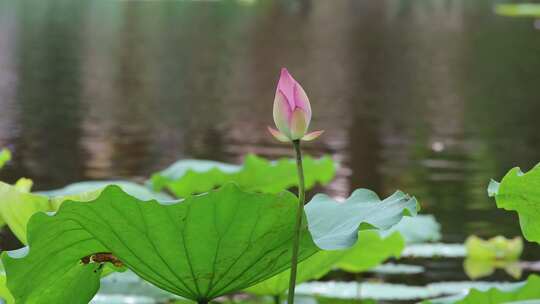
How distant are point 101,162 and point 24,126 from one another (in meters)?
1.95

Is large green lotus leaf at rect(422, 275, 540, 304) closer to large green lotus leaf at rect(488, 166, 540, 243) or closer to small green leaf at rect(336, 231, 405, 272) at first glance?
large green lotus leaf at rect(488, 166, 540, 243)

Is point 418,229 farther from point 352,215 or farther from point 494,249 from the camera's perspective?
point 352,215

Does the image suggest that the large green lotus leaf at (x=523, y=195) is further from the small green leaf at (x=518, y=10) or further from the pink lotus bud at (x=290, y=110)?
the small green leaf at (x=518, y=10)

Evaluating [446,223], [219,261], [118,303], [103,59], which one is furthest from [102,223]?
[103,59]

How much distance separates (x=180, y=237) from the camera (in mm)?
1110

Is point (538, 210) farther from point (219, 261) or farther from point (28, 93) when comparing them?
point (28, 93)

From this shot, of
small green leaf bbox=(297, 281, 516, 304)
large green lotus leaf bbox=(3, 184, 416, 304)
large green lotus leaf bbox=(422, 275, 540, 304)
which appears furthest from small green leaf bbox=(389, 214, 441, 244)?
large green lotus leaf bbox=(3, 184, 416, 304)

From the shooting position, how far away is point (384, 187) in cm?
535

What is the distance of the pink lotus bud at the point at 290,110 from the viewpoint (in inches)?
40.1

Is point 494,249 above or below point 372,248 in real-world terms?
below

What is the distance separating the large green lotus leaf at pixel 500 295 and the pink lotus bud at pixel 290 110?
1.43ft

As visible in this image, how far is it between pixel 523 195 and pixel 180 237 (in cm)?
35

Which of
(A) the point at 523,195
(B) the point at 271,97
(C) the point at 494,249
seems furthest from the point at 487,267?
(B) the point at 271,97

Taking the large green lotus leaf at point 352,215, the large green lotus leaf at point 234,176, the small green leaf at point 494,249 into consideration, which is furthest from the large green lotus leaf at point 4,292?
the small green leaf at point 494,249
